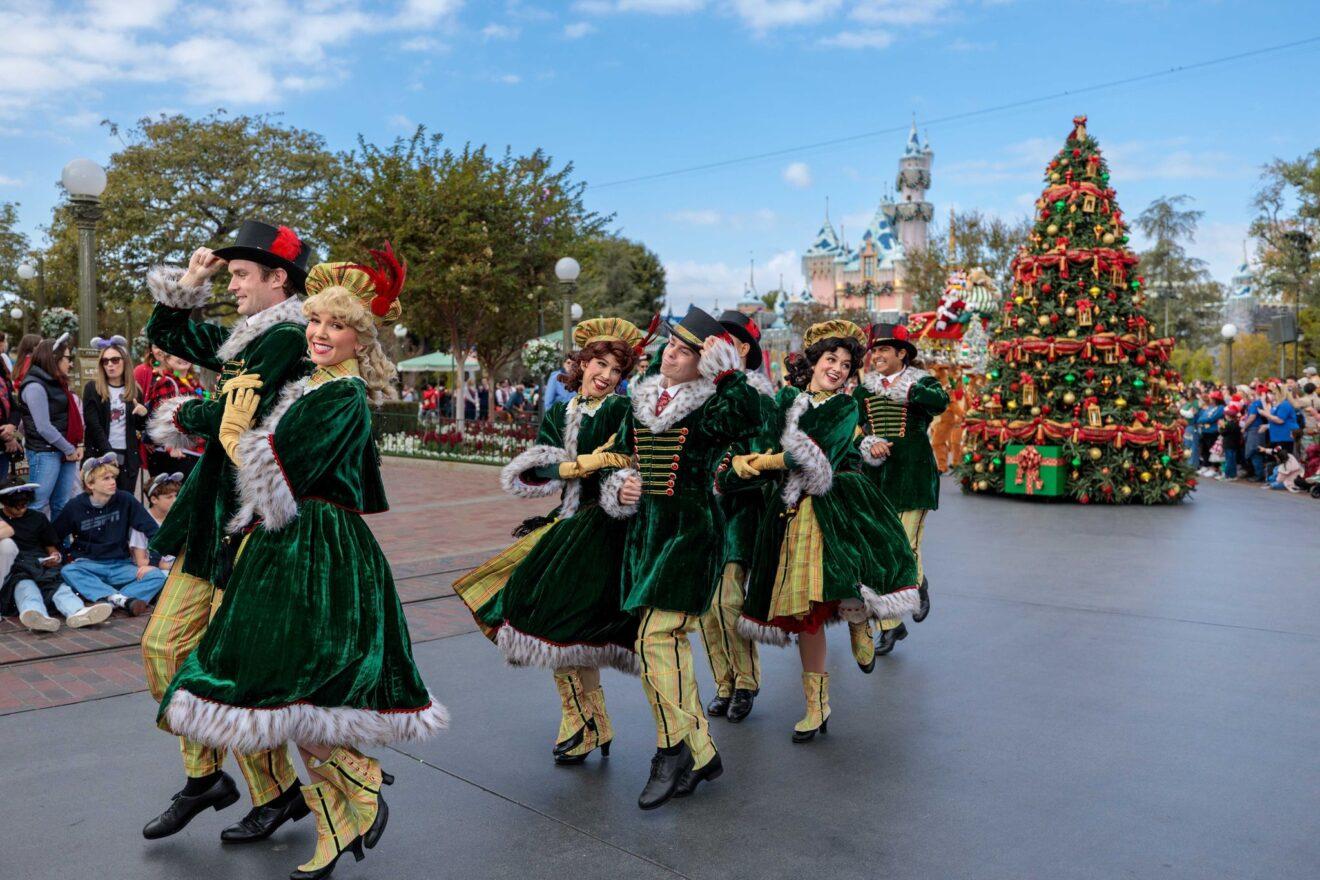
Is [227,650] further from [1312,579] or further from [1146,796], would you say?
[1312,579]

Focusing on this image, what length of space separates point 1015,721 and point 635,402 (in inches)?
94.0

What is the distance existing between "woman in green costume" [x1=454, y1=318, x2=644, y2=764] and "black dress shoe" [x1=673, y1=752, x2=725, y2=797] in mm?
464

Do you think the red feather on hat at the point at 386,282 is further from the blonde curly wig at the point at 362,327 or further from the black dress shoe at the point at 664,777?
the black dress shoe at the point at 664,777

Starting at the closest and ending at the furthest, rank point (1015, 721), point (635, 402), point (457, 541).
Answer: point (635, 402) → point (1015, 721) → point (457, 541)

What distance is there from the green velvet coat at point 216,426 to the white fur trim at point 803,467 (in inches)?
83.3

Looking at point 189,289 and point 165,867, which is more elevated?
point 189,289

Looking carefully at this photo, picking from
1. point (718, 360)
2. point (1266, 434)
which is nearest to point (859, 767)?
point (718, 360)

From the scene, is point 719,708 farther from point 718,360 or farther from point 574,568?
point 718,360

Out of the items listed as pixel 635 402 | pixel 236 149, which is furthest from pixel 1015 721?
pixel 236 149

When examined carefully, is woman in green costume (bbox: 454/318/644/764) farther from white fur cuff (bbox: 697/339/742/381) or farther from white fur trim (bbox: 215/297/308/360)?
white fur trim (bbox: 215/297/308/360)

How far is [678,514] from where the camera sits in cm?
413

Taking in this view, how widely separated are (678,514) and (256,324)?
1.70m

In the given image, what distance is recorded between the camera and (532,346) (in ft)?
74.5

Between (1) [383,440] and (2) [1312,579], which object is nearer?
(2) [1312,579]
